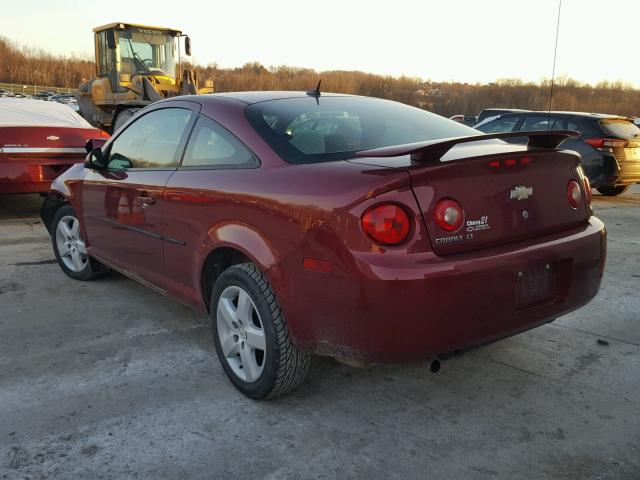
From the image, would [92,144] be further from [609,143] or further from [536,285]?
[609,143]

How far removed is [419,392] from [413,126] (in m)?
1.45

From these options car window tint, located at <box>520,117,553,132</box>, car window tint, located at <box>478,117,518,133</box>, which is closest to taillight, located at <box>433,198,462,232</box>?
car window tint, located at <box>520,117,553,132</box>

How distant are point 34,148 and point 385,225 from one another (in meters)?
5.89

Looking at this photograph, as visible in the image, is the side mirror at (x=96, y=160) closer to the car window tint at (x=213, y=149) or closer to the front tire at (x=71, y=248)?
the front tire at (x=71, y=248)

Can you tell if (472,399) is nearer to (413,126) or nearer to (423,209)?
(423,209)

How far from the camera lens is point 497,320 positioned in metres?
2.38

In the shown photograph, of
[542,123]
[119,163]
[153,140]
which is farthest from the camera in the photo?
[542,123]

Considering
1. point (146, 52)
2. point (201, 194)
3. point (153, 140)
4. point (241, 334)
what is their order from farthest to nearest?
point (146, 52) → point (153, 140) → point (201, 194) → point (241, 334)

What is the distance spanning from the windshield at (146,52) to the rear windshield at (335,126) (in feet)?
39.7

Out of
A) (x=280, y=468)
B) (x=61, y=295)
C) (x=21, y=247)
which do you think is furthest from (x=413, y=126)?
(x=21, y=247)

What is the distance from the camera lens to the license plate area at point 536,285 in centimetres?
245

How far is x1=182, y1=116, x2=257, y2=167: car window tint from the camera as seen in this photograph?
2896mm

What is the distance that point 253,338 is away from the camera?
277 centimetres

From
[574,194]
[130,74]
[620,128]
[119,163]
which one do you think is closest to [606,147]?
[620,128]
